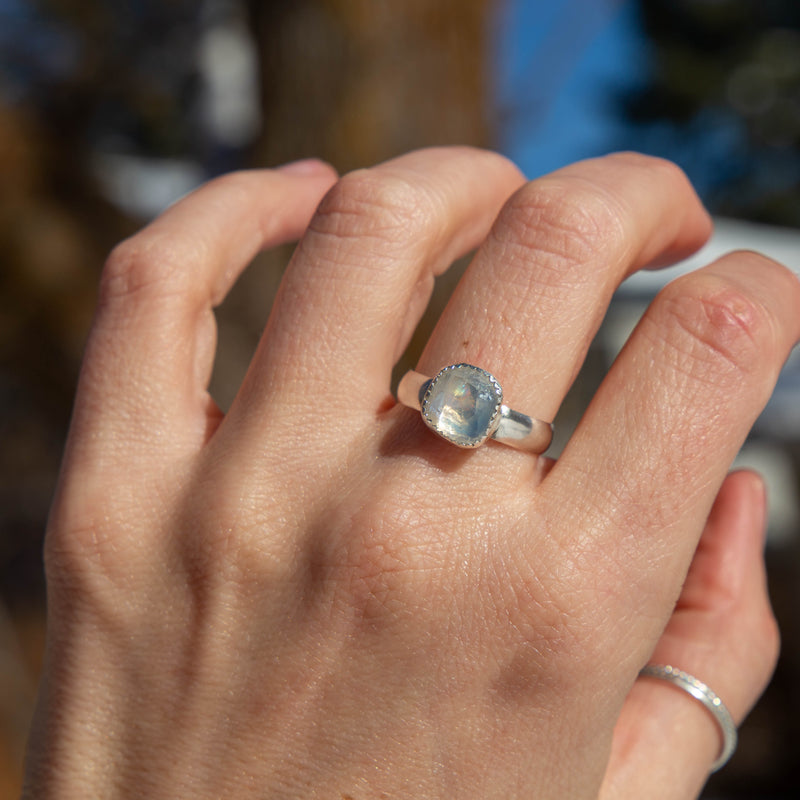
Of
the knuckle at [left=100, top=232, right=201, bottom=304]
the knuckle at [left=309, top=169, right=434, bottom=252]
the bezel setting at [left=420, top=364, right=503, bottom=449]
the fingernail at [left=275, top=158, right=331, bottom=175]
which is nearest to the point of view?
the bezel setting at [left=420, top=364, right=503, bottom=449]

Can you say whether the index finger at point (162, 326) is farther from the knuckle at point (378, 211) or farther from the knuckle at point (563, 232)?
the knuckle at point (563, 232)

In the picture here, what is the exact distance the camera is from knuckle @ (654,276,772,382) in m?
0.84

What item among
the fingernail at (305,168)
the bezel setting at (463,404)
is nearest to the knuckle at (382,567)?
the bezel setting at (463,404)

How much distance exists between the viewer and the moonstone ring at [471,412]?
821 millimetres

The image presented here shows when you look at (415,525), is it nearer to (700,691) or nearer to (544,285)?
(544,285)

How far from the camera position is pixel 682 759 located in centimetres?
96

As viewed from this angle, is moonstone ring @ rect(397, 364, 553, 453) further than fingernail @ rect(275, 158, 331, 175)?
No

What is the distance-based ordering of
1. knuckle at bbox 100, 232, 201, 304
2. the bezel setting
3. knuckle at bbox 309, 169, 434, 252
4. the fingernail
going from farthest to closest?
1. the fingernail
2. knuckle at bbox 100, 232, 201, 304
3. knuckle at bbox 309, 169, 434, 252
4. the bezel setting

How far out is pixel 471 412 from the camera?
82 centimetres

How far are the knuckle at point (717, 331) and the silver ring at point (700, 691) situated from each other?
42cm

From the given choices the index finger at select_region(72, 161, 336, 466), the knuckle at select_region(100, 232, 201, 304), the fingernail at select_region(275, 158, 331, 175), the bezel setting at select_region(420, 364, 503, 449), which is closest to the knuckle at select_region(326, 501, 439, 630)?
the bezel setting at select_region(420, 364, 503, 449)

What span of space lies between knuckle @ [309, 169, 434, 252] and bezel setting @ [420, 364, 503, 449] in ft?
0.71

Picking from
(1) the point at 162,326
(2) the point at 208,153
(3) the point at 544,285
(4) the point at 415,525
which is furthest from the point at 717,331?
(2) the point at 208,153

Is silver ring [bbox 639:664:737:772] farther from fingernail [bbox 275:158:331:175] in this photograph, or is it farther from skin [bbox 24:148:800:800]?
fingernail [bbox 275:158:331:175]
